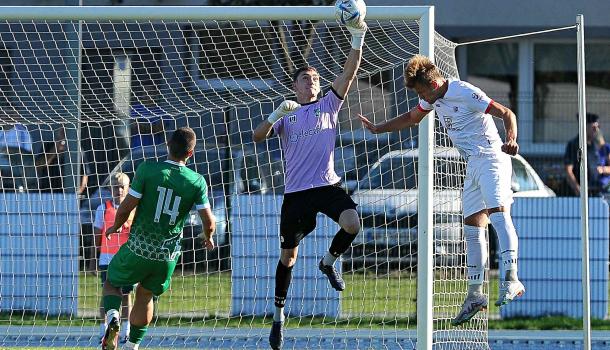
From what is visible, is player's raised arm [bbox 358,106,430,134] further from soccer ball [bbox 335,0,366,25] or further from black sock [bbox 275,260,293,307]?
black sock [bbox 275,260,293,307]

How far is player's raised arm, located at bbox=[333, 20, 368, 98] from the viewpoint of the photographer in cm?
955

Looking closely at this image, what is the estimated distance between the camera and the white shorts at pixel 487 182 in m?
9.34

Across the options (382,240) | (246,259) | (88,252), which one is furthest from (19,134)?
(382,240)

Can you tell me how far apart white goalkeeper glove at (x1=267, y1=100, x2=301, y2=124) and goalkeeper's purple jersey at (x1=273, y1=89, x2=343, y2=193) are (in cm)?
54

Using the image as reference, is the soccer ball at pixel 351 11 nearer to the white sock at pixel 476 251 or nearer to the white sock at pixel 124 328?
the white sock at pixel 476 251

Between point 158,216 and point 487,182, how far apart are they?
8.16 ft

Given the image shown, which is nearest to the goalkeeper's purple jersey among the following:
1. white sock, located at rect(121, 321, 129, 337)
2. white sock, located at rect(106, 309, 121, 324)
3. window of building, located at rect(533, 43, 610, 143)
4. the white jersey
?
the white jersey

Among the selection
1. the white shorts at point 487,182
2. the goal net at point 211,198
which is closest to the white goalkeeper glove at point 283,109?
the white shorts at point 487,182

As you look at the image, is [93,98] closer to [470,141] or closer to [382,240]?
[382,240]

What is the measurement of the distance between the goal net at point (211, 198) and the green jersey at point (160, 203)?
251 cm

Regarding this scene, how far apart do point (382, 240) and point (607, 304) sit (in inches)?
109

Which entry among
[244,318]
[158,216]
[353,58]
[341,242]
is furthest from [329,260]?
[244,318]

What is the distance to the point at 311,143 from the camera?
1016 cm

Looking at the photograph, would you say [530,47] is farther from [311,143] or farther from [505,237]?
[505,237]
